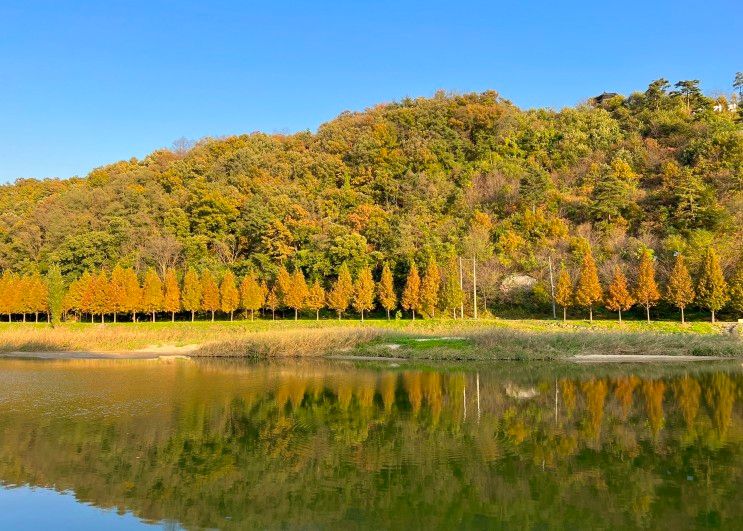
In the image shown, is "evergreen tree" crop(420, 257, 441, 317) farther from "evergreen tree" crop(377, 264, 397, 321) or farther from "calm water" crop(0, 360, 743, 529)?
"calm water" crop(0, 360, 743, 529)

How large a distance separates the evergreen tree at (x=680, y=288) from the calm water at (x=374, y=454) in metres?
17.4

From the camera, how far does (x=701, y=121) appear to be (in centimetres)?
6731

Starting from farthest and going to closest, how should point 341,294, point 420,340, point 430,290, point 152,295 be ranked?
point 152,295, point 341,294, point 430,290, point 420,340

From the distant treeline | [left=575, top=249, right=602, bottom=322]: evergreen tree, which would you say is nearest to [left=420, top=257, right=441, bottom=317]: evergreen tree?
the distant treeline

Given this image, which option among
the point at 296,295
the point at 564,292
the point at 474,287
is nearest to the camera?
the point at 564,292

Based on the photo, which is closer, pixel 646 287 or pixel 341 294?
pixel 646 287

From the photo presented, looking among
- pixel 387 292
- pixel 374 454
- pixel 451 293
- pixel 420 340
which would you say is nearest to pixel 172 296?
pixel 387 292

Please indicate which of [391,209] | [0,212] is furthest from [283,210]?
[0,212]

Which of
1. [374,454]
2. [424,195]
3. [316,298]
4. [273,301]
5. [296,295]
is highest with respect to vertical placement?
[424,195]

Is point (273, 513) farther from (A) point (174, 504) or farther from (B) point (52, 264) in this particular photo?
(B) point (52, 264)

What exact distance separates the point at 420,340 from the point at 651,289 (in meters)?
18.1

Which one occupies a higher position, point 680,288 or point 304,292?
point 304,292

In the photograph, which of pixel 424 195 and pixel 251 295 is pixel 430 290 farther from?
pixel 424 195

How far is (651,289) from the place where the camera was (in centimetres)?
4091
